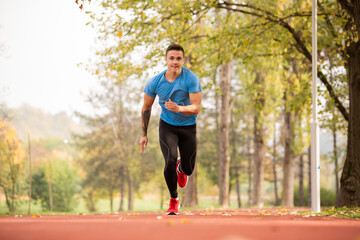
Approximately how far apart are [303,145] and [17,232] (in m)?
22.7

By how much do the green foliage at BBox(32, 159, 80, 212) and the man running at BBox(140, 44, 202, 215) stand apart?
36.2 metres

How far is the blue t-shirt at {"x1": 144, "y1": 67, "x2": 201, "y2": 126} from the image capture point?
713 centimetres

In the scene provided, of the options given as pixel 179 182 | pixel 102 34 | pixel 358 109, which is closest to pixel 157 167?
pixel 102 34

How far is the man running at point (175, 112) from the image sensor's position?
7074 millimetres

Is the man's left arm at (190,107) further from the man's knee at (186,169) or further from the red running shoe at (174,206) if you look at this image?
the red running shoe at (174,206)

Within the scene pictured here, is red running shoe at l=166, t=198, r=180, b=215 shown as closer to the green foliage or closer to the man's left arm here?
the man's left arm

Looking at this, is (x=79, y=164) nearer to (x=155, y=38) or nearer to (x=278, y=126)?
(x=278, y=126)

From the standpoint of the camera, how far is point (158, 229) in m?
4.50

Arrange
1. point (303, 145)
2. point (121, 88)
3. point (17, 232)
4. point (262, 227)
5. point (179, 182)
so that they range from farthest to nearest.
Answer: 1. point (121, 88)
2. point (303, 145)
3. point (179, 182)
4. point (262, 227)
5. point (17, 232)

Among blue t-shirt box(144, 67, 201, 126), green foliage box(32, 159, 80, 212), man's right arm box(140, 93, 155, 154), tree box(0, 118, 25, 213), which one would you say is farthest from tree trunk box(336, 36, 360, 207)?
green foliage box(32, 159, 80, 212)

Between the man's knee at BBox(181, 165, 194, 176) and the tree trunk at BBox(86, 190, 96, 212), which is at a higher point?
the man's knee at BBox(181, 165, 194, 176)

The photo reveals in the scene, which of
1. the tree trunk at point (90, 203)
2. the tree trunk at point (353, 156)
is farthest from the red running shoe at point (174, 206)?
the tree trunk at point (90, 203)

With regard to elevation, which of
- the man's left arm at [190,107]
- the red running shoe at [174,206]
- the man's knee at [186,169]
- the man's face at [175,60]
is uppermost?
the man's face at [175,60]

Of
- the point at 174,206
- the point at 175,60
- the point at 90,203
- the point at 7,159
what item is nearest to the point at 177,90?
the point at 175,60
